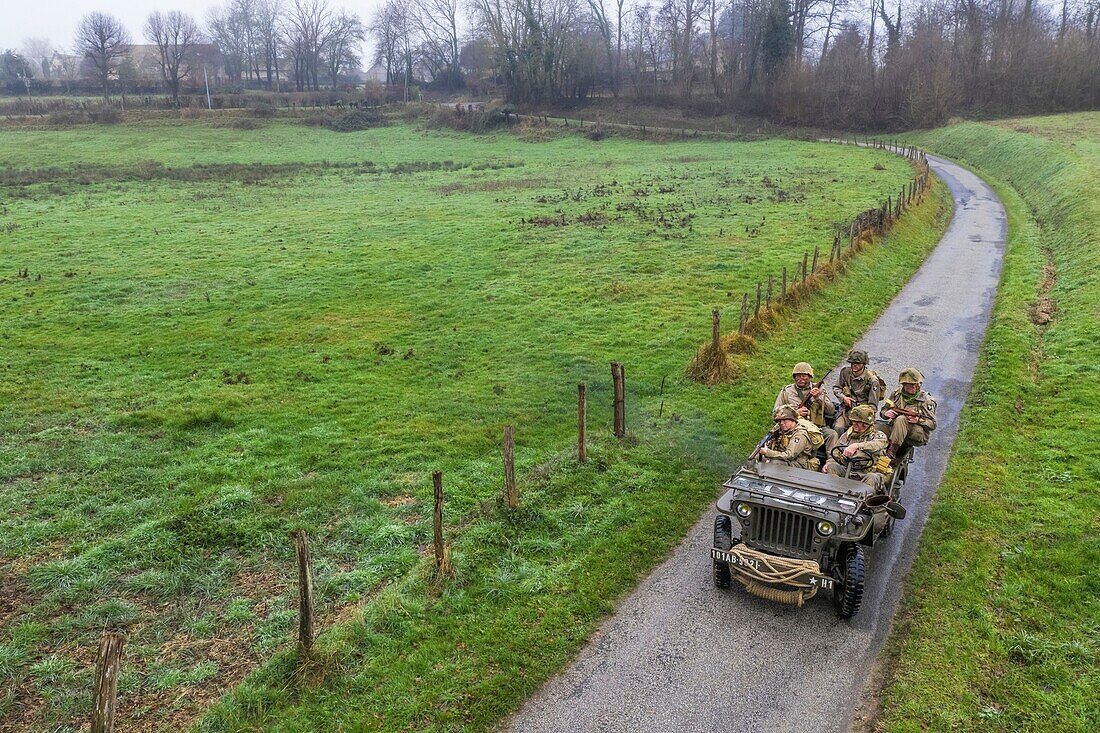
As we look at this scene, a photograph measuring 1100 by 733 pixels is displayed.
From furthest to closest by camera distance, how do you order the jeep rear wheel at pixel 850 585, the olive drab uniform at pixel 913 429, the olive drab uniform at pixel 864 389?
1. the olive drab uniform at pixel 864 389
2. the olive drab uniform at pixel 913 429
3. the jeep rear wheel at pixel 850 585

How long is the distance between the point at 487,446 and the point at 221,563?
5.83 m

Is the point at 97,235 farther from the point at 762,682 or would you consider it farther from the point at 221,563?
the point at 762,682

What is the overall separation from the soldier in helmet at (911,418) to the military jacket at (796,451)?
1452 millimetres

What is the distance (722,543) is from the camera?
1064cm

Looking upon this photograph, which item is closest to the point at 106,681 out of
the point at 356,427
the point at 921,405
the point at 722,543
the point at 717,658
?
the point at 717,658

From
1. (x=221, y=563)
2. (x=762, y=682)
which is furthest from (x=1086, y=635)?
(x=221, y=563)

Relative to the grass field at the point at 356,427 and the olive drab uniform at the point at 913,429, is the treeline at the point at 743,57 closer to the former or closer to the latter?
the grass field at the point at 356,427

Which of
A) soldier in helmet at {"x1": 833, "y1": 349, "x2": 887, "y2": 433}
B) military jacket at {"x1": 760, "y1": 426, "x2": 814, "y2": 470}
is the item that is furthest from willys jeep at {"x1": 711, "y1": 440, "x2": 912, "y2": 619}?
soldier in helmet at {"x1": 833, "y1": 349, "x2": 887, "y2": 433}

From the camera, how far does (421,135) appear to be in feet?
270

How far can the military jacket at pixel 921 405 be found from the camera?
1188cm

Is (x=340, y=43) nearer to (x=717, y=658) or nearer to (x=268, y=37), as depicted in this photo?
(x=268, y=37)

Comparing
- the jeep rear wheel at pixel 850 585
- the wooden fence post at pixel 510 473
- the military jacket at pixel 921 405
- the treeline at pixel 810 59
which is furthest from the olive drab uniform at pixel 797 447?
the treeline at pixel 810 59

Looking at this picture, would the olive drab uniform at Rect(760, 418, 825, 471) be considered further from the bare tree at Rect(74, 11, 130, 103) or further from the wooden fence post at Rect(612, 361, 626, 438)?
the bare tree at Rect(74, 11, 130, 103)

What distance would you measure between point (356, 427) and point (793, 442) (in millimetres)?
9829
